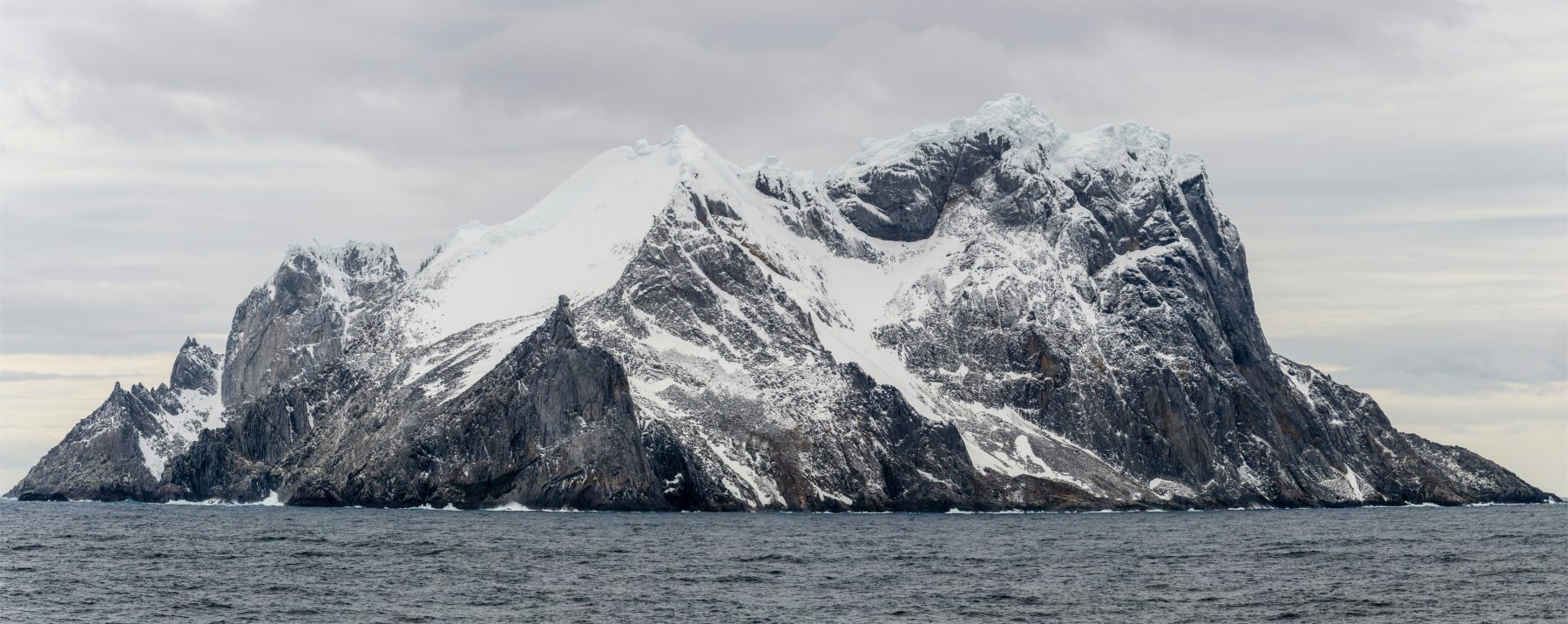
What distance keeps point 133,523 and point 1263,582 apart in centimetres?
12597

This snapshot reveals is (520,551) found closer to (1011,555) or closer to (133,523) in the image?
(1011,555)

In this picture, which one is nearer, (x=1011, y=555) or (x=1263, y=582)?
(x=1263, y=582)

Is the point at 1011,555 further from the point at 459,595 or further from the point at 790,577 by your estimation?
the point at 459,595

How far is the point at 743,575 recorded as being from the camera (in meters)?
125

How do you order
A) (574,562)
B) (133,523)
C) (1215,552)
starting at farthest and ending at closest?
1. (133,523)
2. (1215,552)
3. (574,562)

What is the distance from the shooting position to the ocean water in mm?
102062

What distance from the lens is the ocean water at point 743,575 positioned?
102 metres

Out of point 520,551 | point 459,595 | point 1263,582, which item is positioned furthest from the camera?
point 520,551

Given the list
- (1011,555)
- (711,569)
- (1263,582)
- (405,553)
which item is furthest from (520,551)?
(1263,582)

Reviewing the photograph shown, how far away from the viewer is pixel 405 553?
460 feet

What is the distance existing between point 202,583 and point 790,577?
40514 mm

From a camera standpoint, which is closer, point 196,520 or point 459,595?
point 459,595

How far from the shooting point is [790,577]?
123438 mm

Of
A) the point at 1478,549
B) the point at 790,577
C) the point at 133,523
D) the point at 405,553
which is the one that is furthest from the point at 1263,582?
the point at 133,523
